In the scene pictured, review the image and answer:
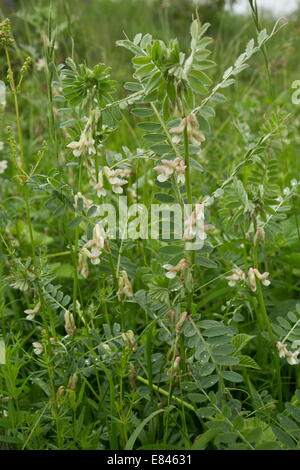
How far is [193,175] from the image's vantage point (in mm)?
2461

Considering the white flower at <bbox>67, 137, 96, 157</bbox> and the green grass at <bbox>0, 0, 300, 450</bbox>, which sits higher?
the white flower at <bbox>67, 137, 96, 157</bbox>

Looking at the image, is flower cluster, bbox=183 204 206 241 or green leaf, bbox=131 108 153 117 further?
green leaf, bbox=131 108 153 117

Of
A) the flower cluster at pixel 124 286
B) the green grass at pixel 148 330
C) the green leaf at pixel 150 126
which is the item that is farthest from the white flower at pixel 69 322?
the green leaf at pixel 150 126

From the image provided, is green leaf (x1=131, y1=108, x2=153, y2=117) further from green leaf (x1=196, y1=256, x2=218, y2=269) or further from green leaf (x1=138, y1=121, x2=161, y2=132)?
green leaf (x1=196, y1=256, x2=218, y2=269)

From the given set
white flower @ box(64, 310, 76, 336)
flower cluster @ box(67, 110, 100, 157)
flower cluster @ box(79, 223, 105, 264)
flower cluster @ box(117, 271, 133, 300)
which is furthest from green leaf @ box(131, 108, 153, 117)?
white flower @ box(64, 310, 76, 336)

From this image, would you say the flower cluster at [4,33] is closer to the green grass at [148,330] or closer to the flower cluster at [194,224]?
the green grass at [148,330]

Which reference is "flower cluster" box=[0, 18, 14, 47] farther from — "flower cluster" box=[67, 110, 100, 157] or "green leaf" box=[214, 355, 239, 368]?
"green leaf" box=[214, 355, 239, 368]

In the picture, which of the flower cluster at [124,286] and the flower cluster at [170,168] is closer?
the flower cluster at [170,168]

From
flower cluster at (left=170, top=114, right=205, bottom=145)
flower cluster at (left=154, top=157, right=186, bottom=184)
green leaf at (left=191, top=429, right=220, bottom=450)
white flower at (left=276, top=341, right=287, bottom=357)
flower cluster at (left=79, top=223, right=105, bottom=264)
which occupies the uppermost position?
flower cluster at (left=170, top=114, right=205, bottom=145)

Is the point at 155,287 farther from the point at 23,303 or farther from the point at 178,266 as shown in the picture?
the point at 23,303

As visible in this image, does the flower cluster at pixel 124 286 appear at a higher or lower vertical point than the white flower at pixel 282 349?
higher

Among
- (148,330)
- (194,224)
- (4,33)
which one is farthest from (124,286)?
(4,33)

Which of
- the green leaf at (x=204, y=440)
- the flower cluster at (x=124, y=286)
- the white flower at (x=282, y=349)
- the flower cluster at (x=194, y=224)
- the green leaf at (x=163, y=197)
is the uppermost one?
the green leaf at (x=163, y=197)

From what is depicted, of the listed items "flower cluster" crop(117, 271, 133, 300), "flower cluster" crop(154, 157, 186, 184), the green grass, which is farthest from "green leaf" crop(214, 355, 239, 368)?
"flower cluster" crop(154, 157, 186, 184)
